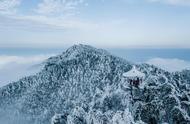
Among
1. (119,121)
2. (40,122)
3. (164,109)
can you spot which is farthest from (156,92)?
(40,122)

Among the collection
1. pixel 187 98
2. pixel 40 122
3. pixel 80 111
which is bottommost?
pixel 40 122

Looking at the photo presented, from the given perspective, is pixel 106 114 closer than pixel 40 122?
Yes

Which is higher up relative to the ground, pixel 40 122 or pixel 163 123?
pixel 163 123

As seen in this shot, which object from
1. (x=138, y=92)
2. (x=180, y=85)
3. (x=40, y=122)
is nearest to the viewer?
(x=138, y=92)

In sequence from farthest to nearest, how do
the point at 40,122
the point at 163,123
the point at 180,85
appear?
1. the point at 40,122
2. the point at 180,85
3. the point at 163,123

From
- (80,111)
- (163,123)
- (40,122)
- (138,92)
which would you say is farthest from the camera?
(40,122)

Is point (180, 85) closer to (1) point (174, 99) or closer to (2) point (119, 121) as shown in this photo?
(1) point (174, 99)

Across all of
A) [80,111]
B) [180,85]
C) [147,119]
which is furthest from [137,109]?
[80,111]

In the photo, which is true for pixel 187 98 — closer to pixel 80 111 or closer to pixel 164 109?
pixel 164 109

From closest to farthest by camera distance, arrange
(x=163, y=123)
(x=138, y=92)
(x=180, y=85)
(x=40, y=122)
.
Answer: (x=163, y=123) < (x=138, y=92) < (x=180, y=85) < (x=40, y=122)
